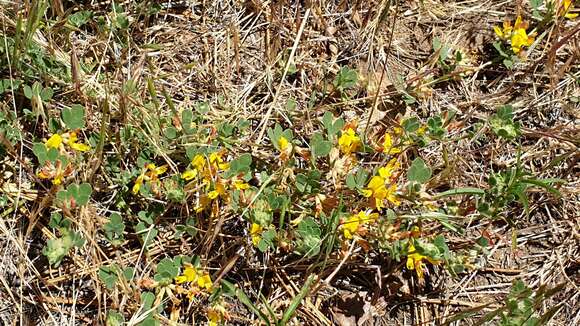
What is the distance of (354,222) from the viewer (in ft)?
7.69

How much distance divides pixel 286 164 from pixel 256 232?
281mm

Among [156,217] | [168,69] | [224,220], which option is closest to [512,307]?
[224,220]

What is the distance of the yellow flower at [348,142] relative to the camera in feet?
8.07

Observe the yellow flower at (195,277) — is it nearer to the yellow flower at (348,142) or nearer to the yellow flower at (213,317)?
the yellow flower at (213,317)

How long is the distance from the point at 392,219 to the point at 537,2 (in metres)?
1.21

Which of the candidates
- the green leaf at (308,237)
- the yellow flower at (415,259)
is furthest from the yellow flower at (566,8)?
the green leaf at (308,237)

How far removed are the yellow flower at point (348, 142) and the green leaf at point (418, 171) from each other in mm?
218

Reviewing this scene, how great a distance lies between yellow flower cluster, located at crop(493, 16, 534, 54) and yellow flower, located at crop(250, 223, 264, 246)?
133 cm

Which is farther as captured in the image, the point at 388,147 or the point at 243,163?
the point at 388,147

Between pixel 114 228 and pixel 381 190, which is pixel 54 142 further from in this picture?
pixel 381 190

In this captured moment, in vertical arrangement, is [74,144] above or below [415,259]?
above

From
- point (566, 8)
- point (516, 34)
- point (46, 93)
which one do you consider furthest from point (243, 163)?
point (566, 8)

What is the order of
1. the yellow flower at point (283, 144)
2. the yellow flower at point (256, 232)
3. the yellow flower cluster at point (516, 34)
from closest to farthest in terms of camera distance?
the yellow flower at point (256, 232), the yellow flower at point (283, 144), the yellow flower cluster at point (516, 34)

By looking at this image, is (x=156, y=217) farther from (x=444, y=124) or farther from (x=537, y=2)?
(x=537, y=2)
